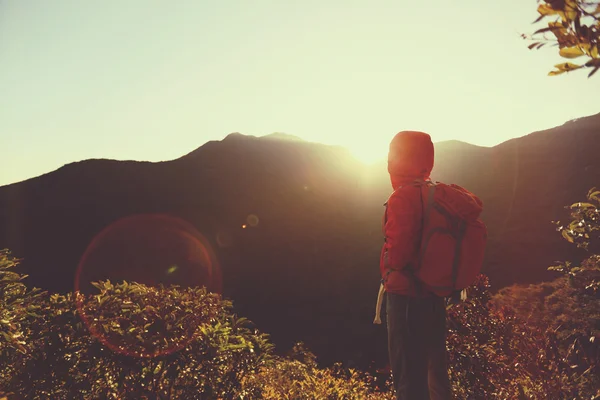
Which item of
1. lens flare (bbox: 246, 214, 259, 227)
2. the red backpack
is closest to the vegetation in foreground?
the red backpack

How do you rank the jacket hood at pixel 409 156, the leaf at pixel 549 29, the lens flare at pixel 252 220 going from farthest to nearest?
the lens flare at pixel 252 220, the jacket hood at pixel 409 156, the leaf at pixel 549 29

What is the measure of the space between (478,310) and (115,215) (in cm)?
7205

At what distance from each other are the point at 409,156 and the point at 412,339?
3.36 feet

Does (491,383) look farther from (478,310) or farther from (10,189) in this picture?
(10,189)

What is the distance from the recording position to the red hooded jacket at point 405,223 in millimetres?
1974

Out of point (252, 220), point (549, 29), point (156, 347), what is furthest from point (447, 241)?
point (252, 220)

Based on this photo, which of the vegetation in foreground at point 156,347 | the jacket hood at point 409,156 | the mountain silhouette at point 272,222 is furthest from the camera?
the mountain silhouette at point 272,222

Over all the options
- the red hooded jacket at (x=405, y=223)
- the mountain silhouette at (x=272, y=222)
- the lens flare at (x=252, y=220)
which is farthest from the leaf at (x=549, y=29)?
the lens flare at (x=252, y=220)

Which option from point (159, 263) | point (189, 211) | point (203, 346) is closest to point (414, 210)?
point (203, 346)

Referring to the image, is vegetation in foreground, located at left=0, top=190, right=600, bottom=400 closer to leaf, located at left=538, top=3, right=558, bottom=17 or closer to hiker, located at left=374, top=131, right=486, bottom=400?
hiker, located at left=374, top=131, right=486, bottom=400

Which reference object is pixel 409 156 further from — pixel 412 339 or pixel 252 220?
pixel 252 220

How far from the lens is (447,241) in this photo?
2.01 m

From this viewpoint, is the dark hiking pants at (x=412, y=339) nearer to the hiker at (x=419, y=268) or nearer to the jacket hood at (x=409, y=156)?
the hiker at (x=419, y=268)

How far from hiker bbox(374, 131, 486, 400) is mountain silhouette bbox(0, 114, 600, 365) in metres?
48.2
